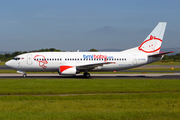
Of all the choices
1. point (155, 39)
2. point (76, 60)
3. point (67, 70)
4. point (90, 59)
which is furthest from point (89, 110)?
point (155, 39)

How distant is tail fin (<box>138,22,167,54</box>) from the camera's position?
32.6 meters

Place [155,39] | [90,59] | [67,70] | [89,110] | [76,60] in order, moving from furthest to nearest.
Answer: [155,39], [90,59], [76,60], [67,70], [89,110]

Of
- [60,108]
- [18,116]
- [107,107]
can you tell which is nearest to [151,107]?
[107,107]

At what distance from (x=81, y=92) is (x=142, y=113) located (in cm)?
745

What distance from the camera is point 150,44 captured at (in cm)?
3269

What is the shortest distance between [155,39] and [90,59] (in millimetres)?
11124

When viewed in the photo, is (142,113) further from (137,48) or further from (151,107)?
(137,48)

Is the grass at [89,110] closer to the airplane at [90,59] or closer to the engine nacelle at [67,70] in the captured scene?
the engine nacelle at [67,70]

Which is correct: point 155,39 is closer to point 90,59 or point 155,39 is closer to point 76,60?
point 90,59

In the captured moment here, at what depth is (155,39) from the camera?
32.7m

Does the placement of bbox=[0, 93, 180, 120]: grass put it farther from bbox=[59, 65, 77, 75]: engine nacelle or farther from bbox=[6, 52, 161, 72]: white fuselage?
bbox=[6, 52, 161, 72]: white fuselage

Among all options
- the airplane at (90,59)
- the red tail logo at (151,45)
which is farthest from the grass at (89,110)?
the red tail logo at (151,45)

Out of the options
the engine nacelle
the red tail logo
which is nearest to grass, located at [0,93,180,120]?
the engine nacelle

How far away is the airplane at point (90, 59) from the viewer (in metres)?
30.8
